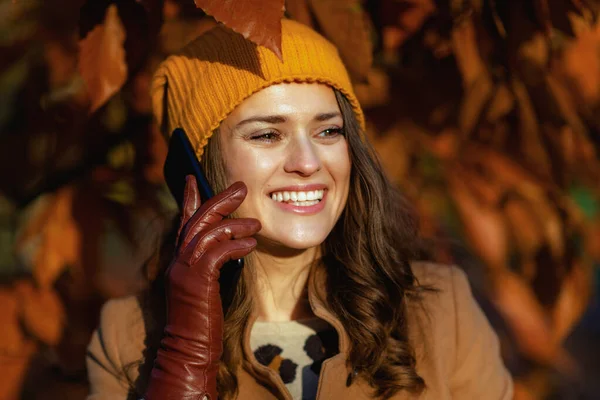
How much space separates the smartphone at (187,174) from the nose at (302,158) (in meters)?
0.22

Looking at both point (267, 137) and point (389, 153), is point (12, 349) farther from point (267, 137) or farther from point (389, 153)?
point (389, 153)

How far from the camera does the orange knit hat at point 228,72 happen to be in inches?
77.2

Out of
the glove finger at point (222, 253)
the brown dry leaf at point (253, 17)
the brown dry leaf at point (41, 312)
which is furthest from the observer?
the brown dry leaf at point (41, 312)

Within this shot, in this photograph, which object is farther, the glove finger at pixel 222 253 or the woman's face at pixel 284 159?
the woman's face at pixel 284 159

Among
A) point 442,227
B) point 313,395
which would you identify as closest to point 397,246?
point 442,227

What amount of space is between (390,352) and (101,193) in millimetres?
945

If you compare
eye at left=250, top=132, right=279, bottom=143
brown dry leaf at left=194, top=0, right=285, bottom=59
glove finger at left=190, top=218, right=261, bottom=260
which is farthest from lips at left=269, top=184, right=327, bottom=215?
brown dry leaf at left=194, top=0, right=285, bottom=59

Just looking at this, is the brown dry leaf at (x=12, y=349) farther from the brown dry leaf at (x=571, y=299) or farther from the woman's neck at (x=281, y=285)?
the brown dry leaf at (x=571, y=299)

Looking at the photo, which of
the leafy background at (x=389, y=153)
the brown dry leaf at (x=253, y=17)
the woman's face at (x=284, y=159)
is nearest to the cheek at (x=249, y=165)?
the woman's face at (x=284, y=159)

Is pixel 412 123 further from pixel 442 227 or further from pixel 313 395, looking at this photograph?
pixel 313 395

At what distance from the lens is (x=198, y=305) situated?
174cm

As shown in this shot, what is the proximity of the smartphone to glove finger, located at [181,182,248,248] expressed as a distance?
0.35ft

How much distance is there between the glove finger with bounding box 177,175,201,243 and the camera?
1.88 m

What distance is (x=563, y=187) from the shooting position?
85.9 inches
